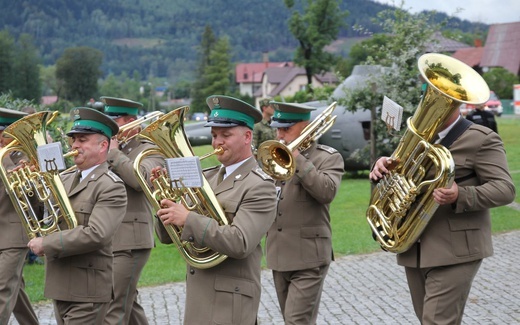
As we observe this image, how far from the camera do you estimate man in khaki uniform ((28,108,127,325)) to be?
616cm

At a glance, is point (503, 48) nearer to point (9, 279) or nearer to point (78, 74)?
point (78, 74)

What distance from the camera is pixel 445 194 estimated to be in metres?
5.82

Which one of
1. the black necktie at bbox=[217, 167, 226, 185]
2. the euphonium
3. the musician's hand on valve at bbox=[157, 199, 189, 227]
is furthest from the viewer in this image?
the euphonium

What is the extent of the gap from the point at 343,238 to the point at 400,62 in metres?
5.12

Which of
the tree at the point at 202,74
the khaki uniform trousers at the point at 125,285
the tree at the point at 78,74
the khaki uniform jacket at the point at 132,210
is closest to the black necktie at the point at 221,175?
the khaki uniform jacket at the point at 132,210

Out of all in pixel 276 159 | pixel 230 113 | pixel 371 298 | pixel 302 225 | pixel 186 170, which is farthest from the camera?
pixel 371 298

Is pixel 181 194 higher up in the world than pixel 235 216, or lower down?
higher up

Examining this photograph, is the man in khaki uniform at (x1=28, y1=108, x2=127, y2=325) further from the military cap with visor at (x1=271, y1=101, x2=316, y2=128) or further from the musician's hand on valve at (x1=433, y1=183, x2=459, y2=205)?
the musician's hand on valve at (x1=433, y1=183, x2=459, y2=205)

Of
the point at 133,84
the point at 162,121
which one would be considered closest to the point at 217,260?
the point at 162,121

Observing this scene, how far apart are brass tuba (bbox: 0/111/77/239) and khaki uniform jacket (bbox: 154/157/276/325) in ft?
3.82

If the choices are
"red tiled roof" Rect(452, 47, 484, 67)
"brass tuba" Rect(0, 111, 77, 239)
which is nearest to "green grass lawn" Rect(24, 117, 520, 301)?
"brass tuba" Rect(0, 111, 77, 239)

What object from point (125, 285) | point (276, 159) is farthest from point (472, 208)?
point (125, 285)

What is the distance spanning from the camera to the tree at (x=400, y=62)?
17.9 metres

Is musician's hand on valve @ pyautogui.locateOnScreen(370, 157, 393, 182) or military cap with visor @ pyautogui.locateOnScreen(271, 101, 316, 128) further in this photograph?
military cap with visor @ pyautogui.locateOnScreen(271, 101, 316, 128)
